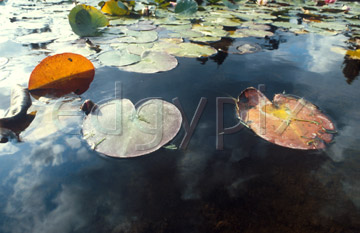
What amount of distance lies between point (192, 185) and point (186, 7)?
4.69 m

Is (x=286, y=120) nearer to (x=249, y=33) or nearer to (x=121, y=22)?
(x=249, y=33)

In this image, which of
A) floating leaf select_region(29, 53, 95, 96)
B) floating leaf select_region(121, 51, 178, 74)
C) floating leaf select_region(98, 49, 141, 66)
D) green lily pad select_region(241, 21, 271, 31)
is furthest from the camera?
green lily pad select_region(241, 21, 271, 31)

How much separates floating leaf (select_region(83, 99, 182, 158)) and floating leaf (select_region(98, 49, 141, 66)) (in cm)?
83

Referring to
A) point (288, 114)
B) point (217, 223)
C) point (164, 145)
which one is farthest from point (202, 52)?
point (217, 223)

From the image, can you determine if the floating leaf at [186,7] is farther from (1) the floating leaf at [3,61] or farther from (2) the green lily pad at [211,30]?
(1) the floating leaf at [3,61]

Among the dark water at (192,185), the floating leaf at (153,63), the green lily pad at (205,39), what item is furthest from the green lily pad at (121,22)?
the dark water at (192,185)

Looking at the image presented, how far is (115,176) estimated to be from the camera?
1.15 m

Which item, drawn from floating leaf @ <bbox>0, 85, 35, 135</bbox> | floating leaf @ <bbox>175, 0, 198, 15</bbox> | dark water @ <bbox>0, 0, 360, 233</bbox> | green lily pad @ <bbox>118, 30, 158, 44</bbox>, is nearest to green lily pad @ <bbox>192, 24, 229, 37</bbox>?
green lily pad @ <bbox>118, 30, 158, 44</bbox>

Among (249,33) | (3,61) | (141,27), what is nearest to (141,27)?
(141,27)

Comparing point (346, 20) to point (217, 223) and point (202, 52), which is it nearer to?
point (202, 52)

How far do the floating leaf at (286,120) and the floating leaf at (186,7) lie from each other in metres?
3.84

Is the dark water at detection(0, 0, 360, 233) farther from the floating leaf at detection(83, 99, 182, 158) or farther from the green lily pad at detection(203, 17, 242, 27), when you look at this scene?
the green lily pad at detection(203, 17, 242, 27)

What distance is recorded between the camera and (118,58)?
2369 millimetres

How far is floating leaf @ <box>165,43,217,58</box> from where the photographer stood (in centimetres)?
258
